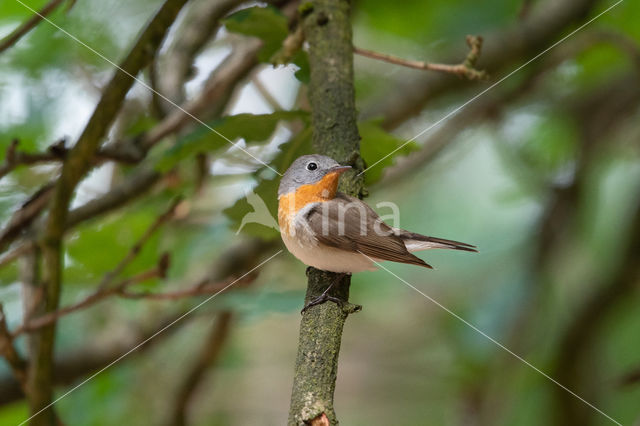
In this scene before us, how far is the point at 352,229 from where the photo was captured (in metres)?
1.97

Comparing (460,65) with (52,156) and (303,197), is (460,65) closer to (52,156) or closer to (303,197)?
(303,197)

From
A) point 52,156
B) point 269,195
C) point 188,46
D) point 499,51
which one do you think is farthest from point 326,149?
point 499,51

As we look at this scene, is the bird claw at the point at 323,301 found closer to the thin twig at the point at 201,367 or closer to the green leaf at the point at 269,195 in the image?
the green leaf at the point at 269,195

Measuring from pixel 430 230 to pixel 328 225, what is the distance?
2.15 m

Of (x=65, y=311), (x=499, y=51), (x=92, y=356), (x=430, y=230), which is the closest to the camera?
(x=65, y=311)

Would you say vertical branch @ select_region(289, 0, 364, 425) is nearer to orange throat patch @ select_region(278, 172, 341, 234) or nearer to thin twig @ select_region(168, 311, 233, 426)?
orange throat patch @ select_region(278, 172, 341, 234)

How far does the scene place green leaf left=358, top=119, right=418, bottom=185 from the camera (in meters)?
2.15

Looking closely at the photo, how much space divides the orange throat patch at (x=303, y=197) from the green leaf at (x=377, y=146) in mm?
239

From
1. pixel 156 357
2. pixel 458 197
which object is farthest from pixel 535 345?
pixel 156 357

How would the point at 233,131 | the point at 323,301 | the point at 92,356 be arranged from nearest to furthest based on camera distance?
the point at 323,301, the point at 233,131, the point at 92,356

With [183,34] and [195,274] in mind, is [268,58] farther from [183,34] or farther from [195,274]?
[195,274]

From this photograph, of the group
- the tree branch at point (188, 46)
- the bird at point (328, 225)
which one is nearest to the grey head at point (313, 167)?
the bird at point (328, 225)

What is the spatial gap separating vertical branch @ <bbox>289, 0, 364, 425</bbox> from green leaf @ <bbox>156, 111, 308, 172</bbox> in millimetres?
141

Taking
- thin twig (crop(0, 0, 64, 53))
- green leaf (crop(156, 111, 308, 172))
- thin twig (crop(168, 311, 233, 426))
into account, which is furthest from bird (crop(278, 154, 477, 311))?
thin twig (crop(168, 311, 233, 426))
